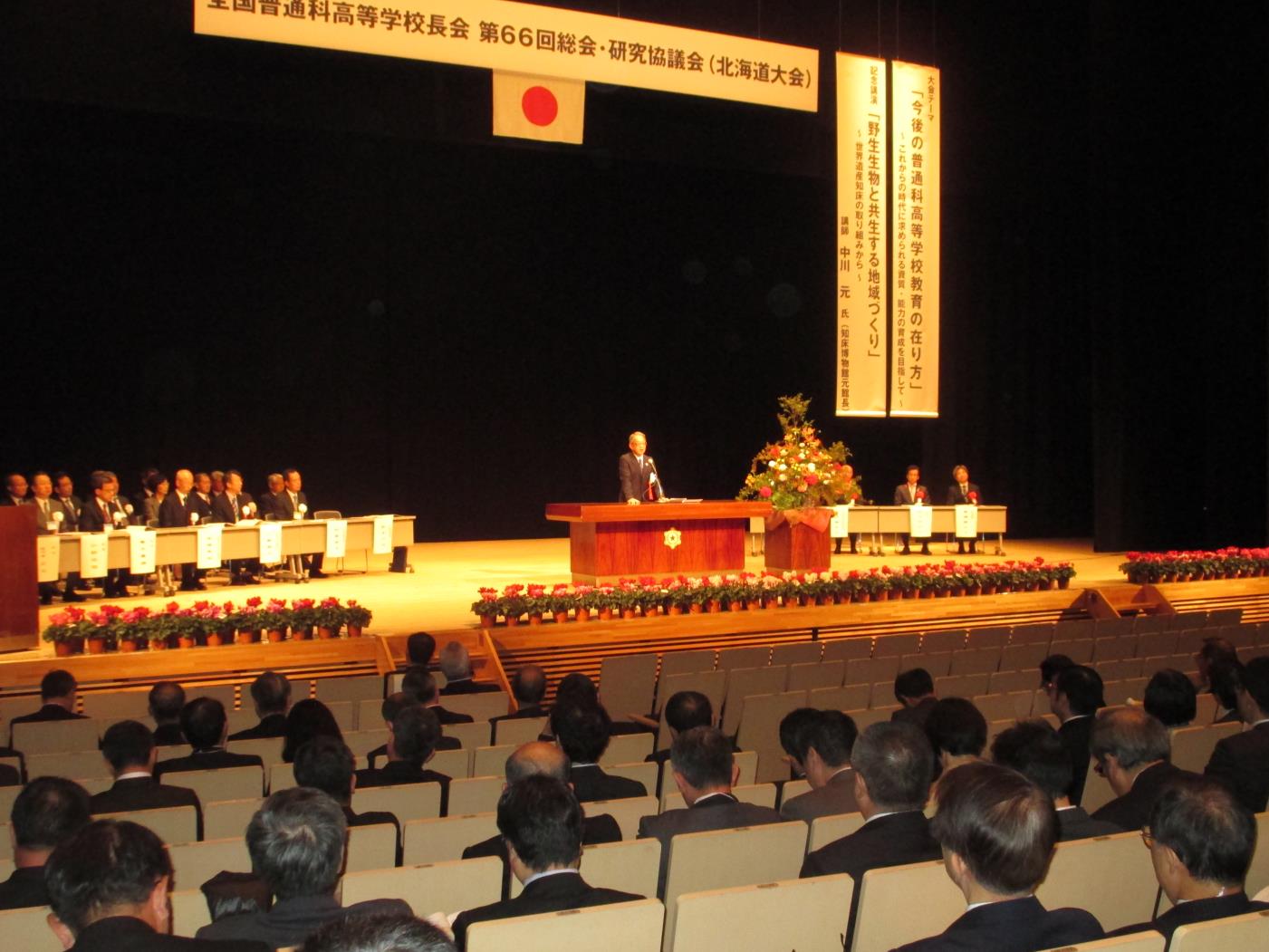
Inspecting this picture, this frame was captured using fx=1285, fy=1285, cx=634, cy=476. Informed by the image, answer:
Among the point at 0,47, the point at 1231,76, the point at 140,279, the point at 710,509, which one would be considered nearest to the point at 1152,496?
the point at 1231,76

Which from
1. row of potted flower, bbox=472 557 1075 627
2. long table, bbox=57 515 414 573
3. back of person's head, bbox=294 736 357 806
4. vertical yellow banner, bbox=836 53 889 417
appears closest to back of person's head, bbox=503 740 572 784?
back of person's head, bbox=294 736 357 806

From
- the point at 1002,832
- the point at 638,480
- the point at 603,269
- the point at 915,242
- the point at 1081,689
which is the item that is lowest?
the point at 1081,689

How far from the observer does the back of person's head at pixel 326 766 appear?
355 centimetres

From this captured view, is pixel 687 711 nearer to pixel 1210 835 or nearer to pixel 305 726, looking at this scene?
pixel 305 726

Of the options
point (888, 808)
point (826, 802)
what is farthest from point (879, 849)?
point (826, 802)

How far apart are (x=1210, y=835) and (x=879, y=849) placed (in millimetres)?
832

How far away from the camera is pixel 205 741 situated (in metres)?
4.79

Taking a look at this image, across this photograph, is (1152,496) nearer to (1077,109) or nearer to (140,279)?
(1077,109)

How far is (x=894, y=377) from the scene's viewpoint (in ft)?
39.3

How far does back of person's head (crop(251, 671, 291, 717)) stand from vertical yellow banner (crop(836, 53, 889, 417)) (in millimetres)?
6989

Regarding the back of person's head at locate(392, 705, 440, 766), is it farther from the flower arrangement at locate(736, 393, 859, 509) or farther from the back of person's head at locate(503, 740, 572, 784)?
the flower arrangement at locate(736, 393, 859, 509)

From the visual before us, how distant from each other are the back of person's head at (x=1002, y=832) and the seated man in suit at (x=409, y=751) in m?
2.34

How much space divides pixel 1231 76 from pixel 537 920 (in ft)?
48.5

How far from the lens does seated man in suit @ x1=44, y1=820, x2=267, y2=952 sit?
2262mm
